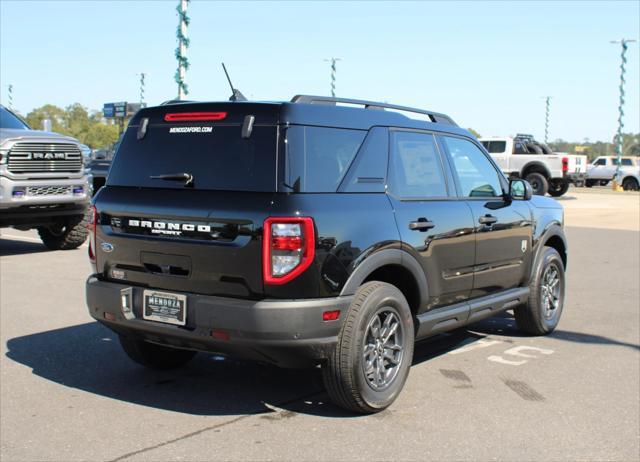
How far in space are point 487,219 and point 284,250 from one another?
7.43 ft

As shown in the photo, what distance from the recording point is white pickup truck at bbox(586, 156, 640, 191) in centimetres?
4181

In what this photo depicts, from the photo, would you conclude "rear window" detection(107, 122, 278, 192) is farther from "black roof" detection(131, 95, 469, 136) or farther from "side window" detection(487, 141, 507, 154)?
"side window" detection(487, 141, 507, 154)

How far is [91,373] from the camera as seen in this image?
543 centimetres

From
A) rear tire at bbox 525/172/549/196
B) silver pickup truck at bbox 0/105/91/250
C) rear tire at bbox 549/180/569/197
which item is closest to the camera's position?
silver pickup truck at bbox 0/105/91/250

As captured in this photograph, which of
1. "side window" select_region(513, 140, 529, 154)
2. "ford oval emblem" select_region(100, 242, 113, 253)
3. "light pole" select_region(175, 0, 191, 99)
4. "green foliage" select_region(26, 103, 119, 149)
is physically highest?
"green foliage" select_region(26, 103, 119, 149)

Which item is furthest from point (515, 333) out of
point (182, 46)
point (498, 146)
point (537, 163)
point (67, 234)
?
point (498, 146)

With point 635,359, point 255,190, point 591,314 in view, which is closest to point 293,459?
A: point 255,190

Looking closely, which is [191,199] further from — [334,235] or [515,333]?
[515,333]

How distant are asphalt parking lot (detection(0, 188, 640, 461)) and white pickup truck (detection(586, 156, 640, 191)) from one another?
37.3m

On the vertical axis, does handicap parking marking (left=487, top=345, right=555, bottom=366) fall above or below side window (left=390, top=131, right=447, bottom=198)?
below

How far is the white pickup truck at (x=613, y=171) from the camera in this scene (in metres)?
41.8

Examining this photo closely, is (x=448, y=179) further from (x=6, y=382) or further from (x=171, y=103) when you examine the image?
(x=6, y=382)

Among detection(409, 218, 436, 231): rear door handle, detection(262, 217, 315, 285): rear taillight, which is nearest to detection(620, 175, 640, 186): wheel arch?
detection(409, 218, 436, 231): rear door handle

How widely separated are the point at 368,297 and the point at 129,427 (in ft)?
5.17
